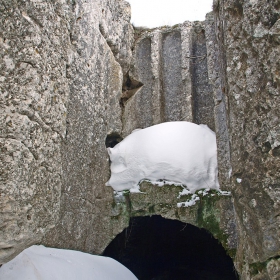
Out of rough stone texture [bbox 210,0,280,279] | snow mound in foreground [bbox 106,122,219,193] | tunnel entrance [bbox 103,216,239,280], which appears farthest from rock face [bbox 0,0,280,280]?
tunnel entrance [bbox 103,216,239,280]

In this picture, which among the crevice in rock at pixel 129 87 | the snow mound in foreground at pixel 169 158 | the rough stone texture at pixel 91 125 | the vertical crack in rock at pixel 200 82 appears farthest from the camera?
the crevice in rock at pixel 129 87

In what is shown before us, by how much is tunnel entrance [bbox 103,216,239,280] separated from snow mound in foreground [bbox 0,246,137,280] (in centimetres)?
218

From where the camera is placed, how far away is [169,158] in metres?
4.02

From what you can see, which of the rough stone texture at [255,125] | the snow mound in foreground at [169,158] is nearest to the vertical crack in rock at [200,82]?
the snow mound in foreground at [169,158]

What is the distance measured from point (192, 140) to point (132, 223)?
2.05 m

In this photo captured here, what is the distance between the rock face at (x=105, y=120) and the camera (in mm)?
1139

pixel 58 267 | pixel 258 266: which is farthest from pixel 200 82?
pixel 258 266

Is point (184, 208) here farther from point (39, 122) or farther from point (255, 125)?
point (255, 125)

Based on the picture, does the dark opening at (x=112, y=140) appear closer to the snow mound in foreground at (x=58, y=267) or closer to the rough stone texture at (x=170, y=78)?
the rough stone texture at (x=170, y=78)

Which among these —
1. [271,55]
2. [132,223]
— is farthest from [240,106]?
[132,223]

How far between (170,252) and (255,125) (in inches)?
211

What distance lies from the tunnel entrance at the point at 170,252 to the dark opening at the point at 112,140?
1.55 metres

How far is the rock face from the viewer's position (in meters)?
1.14

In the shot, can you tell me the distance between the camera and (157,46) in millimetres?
5027
